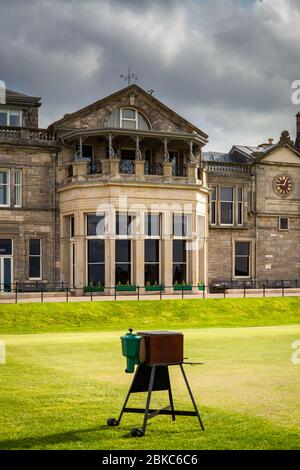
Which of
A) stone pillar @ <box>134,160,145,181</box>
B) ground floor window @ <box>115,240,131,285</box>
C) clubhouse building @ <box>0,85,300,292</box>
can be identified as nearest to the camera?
clubhouse building @ <box>0,85,300,292</box>

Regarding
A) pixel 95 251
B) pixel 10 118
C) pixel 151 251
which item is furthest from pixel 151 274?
pixel 10 118

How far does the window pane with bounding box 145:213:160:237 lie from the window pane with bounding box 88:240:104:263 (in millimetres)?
2852

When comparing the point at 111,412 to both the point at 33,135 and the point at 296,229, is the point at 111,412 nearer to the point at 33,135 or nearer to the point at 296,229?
the point at 33,135

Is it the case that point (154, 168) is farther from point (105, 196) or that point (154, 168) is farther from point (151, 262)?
point (151, 262)

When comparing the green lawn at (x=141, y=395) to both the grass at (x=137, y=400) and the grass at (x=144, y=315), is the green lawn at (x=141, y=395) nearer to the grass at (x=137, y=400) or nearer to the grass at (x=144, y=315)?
the grass at (x=137, y=400)

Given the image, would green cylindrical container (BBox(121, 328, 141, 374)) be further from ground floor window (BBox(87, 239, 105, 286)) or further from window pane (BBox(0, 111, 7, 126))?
window pane (BBox(0, 111, 7, 126))

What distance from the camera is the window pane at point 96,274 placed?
43.5m

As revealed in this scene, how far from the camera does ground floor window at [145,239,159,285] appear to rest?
145 feet

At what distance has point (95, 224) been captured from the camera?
4356 centimetres

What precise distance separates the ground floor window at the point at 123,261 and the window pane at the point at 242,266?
1090 centimetres

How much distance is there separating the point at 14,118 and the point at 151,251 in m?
12.2

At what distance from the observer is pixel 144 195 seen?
4394 cm

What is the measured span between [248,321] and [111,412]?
2452 centimetres

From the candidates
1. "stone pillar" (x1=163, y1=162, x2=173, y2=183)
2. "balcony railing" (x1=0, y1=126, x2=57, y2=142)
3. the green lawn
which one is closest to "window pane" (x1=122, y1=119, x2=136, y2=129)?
"stone pillar" (x1=163, y1=162, x2=173, y2=183)
